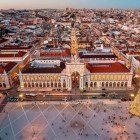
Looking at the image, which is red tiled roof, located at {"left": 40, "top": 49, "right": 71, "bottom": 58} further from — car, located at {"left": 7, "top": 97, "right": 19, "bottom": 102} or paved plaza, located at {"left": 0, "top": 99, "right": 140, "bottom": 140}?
paved plaza, located at {"left": 0, "top": 99, "right": 140, "bottom": 140}

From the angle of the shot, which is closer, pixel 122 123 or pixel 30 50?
pixel 122 123

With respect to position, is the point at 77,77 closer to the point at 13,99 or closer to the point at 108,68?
the point at 108,68

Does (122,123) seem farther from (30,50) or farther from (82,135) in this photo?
(30,50)

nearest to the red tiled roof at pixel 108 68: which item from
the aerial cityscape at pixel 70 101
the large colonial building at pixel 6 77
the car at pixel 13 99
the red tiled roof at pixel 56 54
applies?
the aerial cityscape at pixel 70 101

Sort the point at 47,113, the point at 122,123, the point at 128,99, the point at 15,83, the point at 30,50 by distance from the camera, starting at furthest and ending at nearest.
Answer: the point at 30,50, the point at 15,83, the point at 128,99, the point at 47,113, the point at 122,123

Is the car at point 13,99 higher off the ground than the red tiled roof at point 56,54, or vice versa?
the red tiled roof at point 56,54

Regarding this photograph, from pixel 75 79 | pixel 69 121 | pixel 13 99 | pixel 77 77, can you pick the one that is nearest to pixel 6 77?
pixel 13 99

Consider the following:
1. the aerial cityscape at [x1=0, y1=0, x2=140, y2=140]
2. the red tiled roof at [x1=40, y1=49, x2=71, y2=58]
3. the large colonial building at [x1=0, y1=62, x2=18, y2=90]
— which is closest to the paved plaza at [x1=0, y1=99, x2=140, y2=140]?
the aerial cityscape at [x1=0, y1=0, x2=140, y2=140]

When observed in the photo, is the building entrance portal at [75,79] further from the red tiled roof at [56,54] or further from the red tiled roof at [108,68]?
the red tiled roof at [56,54]

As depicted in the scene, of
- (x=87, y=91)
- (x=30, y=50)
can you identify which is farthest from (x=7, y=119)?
(x=30, y=50)
